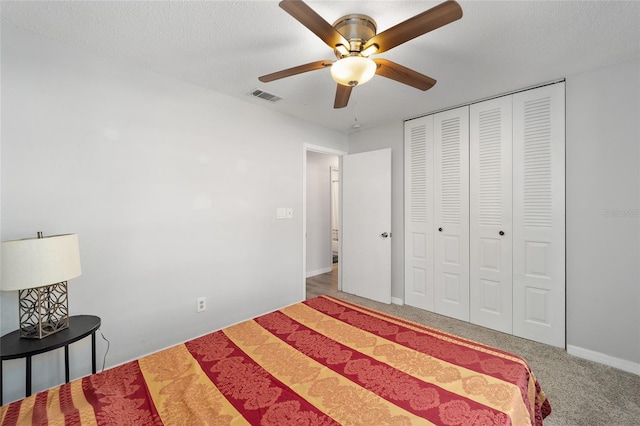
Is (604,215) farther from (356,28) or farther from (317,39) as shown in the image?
(317,39)

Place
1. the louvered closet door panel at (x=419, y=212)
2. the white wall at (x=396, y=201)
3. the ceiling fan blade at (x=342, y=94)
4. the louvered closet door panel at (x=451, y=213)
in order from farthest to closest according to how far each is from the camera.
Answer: the white wall at (x=396, y=201) < the louvered closet door panel at (x=419, y=212) < the louvered closet door panel at (x=451, y=213) < the ceiling fan blade at (x=342, y=94)

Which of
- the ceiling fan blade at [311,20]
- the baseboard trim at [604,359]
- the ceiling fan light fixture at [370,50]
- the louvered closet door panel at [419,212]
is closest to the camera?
the ceiling fan blade at [311,20]

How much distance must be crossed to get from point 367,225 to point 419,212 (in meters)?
0.73

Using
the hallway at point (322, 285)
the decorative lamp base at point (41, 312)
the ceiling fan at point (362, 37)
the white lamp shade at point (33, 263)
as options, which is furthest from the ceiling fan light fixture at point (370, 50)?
the hallway at point (322, 285)

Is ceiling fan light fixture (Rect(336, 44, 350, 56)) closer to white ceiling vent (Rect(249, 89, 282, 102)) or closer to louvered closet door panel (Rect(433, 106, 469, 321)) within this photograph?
white ceiling vent (Rect(249, 89, 282, 102))

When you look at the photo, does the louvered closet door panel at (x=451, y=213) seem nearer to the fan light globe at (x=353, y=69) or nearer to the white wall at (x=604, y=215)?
the white wall at (x=604, y=215)

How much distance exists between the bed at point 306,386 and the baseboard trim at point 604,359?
137cm

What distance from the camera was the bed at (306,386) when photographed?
100 centimetres

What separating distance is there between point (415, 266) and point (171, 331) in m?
2.74

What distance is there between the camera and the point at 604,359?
87.4 inches

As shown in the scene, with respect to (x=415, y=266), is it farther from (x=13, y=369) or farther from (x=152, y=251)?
(x=13, y=369)

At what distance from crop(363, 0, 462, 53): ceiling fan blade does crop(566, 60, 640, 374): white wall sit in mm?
1983

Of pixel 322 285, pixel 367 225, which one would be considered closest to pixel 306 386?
pixel 367 225

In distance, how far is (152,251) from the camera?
2.28 m
